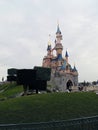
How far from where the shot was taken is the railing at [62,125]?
1098 centimetres

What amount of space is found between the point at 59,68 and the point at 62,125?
339ft

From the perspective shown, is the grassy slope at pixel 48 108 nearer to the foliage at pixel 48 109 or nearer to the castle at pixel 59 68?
the foliage at pixel 48 109

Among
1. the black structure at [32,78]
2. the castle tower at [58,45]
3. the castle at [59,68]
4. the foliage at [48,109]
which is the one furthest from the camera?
the castle tower at [58,45]

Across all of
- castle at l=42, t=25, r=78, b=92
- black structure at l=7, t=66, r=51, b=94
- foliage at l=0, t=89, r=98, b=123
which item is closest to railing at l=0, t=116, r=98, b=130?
foliage at l=0, t=89, r=98, b=123

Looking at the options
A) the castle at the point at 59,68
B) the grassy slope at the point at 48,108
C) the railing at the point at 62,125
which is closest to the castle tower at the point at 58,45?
the castle at the point at 59,68

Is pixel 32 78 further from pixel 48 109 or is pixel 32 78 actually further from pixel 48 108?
pixel 48 109

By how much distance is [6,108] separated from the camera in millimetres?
28109

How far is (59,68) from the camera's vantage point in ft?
378

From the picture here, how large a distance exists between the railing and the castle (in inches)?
3726

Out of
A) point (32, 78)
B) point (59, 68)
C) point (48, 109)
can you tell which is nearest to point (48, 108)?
point (48, 109)

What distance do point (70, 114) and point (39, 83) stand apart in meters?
23.2

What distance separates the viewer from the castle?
11112 cm

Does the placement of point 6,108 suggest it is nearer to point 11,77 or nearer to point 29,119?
point 29,119

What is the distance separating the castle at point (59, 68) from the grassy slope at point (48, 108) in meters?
75.4
